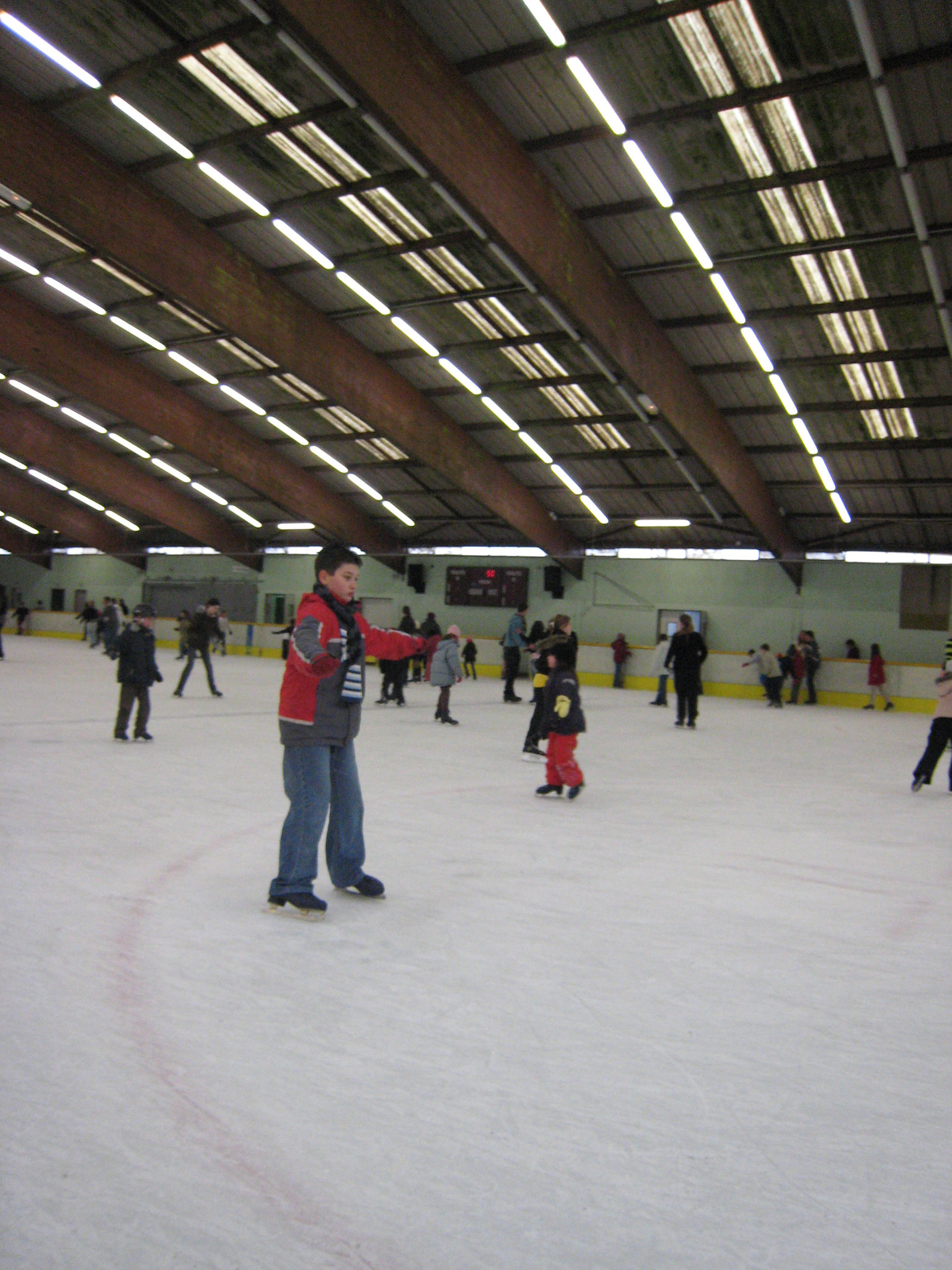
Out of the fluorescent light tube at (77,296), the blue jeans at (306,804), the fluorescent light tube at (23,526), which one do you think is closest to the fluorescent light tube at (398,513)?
the fluorescent light tube at (77,296)

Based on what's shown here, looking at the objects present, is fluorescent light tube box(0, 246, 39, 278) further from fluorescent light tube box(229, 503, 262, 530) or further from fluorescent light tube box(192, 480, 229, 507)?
fluorescent light tube box(229, 503, 262, 530)

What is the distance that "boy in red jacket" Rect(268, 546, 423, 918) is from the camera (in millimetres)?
4336

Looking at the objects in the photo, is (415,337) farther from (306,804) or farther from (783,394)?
(306,804)

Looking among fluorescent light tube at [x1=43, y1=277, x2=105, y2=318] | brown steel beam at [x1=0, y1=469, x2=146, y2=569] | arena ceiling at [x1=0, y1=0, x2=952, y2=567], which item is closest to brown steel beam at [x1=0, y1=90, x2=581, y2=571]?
arena ceiling at [x1=0, y1=0, x2=952, y2=567]

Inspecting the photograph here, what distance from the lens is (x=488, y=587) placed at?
99.7 ft

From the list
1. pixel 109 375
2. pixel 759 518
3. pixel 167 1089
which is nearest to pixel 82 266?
pixel 109 375

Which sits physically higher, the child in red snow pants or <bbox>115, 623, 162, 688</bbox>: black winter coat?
<bbox>115, 623, 162, 688</bbox>: black winter coat

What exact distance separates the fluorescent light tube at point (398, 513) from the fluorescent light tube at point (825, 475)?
43.4ft

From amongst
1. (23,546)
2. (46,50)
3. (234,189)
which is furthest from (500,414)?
(23,546)

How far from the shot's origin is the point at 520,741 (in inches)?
491

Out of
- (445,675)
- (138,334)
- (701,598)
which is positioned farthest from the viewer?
(701,598)

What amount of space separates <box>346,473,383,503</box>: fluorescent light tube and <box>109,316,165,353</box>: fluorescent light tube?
23.1ft

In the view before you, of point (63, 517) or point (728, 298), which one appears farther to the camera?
point (63, 517)

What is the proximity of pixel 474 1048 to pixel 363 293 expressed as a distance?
17.0m
